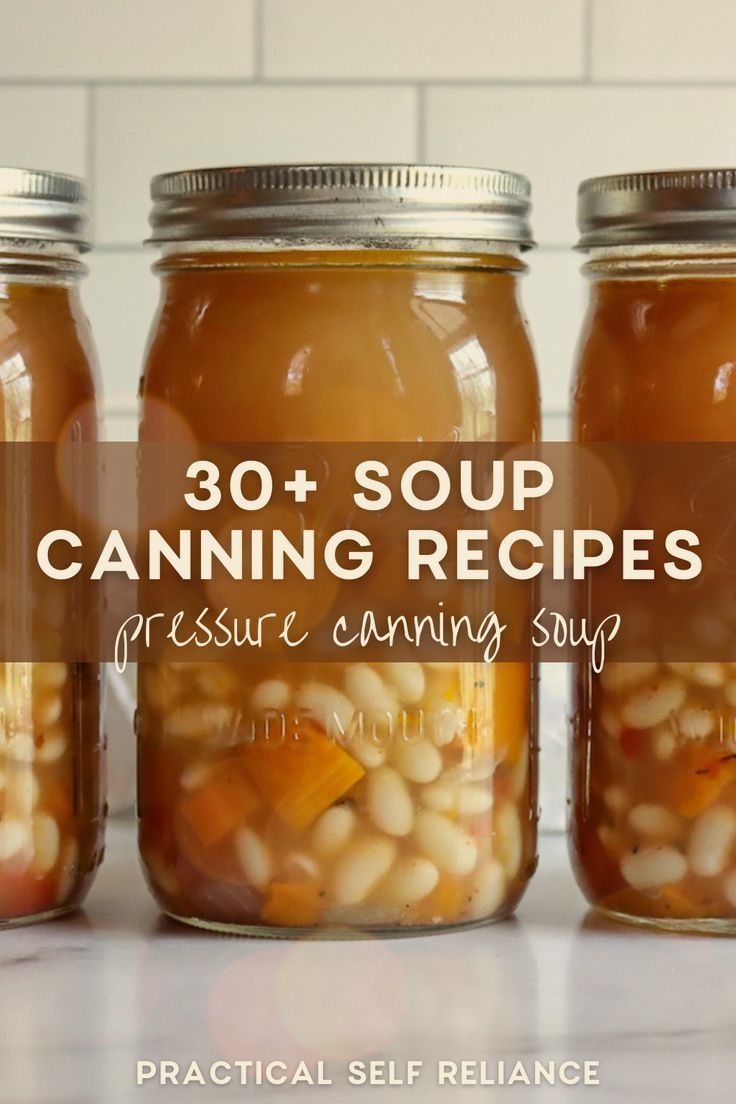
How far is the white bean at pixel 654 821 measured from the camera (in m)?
0.79

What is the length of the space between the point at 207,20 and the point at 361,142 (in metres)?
0.13

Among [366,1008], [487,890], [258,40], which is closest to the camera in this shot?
[366,1008]

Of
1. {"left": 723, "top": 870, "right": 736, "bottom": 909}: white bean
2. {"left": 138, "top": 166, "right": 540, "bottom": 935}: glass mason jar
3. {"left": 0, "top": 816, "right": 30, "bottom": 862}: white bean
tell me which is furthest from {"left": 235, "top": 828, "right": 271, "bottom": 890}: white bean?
{"left": 723, "top": 870, "right": 736, "bottom": 909}: white bean

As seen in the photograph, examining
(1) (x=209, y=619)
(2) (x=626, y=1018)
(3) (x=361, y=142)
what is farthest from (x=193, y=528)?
(3) (x=361, y=142)

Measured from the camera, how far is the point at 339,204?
0.76 m

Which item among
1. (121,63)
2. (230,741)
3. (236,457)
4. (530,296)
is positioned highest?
(121,63)

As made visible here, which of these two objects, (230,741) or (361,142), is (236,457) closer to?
(230,741)

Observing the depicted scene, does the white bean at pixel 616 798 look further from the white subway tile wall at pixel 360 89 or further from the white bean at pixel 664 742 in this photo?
the white subway tile wall at pixel 360 89

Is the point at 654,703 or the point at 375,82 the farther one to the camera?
the point at 375,82

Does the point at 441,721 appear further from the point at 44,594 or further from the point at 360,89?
the point at 360,89

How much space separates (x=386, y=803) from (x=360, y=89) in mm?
561

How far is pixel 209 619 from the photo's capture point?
2.58ft

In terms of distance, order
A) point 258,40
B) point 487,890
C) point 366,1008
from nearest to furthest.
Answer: point 366,1008
point 487,890
point 258,40

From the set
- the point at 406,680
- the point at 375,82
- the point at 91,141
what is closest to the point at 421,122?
the point at 375,82
